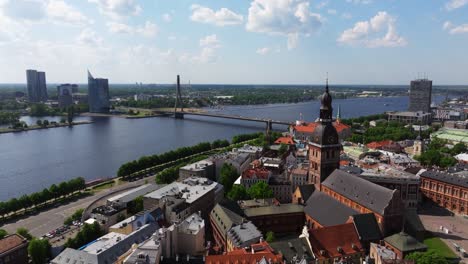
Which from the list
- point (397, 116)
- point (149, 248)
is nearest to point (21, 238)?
point (149, 248)

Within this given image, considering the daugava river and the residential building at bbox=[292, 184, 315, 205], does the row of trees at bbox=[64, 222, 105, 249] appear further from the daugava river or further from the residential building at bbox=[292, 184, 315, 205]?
the daugava river

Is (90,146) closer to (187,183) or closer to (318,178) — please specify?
(187,183)

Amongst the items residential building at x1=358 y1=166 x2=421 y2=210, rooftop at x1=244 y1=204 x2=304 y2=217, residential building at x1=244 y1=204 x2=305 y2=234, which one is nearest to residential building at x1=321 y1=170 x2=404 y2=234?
rooftop at x1=244 y1=204 x2=304 y2=217

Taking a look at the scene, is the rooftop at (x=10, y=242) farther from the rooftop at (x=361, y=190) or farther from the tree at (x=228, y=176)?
the rooftop at (x=361, y=190)

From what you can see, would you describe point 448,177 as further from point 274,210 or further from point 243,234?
point 243,234

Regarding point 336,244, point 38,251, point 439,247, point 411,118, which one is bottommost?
point 439,247

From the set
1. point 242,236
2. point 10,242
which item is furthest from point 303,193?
point 10,242
